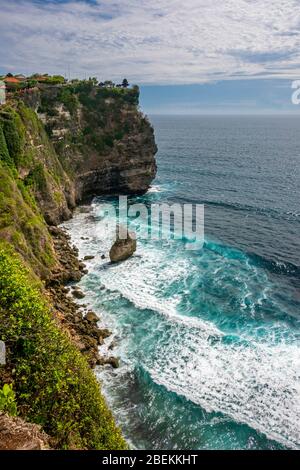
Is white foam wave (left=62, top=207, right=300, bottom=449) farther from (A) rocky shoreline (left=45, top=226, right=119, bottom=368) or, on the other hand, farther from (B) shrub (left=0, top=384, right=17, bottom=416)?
(B) shrub (left=0, top=384, right=17, bottom=416)

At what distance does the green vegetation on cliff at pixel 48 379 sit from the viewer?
74.4ft

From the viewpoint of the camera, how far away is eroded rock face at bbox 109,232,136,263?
5690cm

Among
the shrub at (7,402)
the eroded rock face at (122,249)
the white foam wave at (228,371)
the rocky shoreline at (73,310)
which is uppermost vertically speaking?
the shrub at (7,402)

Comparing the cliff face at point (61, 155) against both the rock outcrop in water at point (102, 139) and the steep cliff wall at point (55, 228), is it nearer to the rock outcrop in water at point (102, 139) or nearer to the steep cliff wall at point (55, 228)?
the rock outcrop in water at point (102, 139)

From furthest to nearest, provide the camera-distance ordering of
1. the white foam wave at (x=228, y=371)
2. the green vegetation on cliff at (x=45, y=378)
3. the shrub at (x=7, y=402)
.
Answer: the white foam wave at (x=228, y=371), the green vegetation on cliff at (x=45, y=378), the shrub at (x=7, y=402)

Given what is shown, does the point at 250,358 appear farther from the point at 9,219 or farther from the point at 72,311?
the point at 9,219

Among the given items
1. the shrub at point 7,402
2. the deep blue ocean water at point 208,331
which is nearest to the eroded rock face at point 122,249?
the deep blue ocean water at point 208,331

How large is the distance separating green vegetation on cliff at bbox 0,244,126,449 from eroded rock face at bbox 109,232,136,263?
28015 millimetres

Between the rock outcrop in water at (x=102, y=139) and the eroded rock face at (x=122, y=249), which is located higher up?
the rock outcrop in water at (x=102, y=139)

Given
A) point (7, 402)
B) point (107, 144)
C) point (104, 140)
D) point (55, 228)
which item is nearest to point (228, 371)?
point (7, 402)

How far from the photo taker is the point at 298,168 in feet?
427

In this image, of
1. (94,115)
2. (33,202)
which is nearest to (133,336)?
(33,202)

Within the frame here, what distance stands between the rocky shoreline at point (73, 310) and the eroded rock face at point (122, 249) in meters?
4.71

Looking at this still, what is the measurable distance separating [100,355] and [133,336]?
14.8 feet
